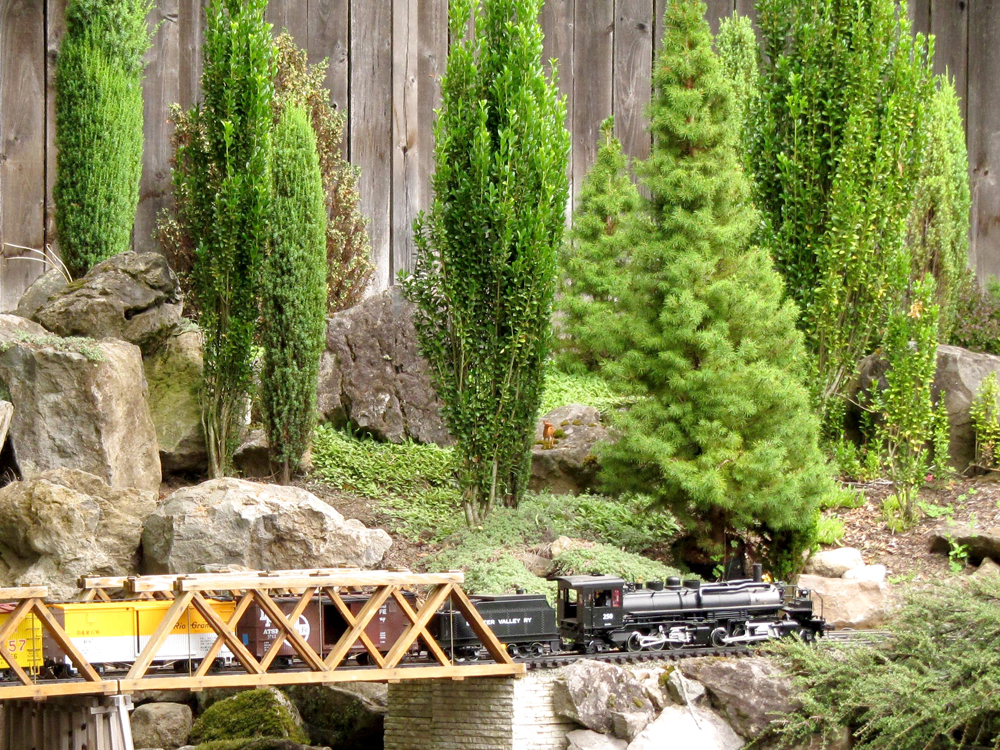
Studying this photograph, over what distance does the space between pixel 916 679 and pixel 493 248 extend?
7.33 m

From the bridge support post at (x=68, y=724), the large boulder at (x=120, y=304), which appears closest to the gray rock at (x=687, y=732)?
the bridge support post at (x=68, y=724)

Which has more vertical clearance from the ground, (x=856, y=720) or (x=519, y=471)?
(x=519, y=471)

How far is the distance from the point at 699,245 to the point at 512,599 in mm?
5435

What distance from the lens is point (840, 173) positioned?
17.7 metres

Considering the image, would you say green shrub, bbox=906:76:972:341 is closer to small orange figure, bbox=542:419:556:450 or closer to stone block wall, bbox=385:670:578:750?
small orange figure, bbox=542:419:556:450

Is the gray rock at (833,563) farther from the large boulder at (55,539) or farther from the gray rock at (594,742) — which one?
the large boulder at (55,539)

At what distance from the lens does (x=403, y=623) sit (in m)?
11.8

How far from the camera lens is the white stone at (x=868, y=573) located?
15.3 m

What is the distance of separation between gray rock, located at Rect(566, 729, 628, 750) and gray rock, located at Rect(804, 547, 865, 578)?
5.38 meters

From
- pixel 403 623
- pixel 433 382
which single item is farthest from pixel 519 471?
pixel 403 623

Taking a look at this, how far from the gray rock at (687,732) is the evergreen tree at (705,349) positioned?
356 cm

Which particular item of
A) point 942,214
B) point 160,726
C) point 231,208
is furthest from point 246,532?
point 942,214

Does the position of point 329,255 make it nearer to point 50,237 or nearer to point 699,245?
point 50,237

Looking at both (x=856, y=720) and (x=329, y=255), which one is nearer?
(x=856, y=720)
